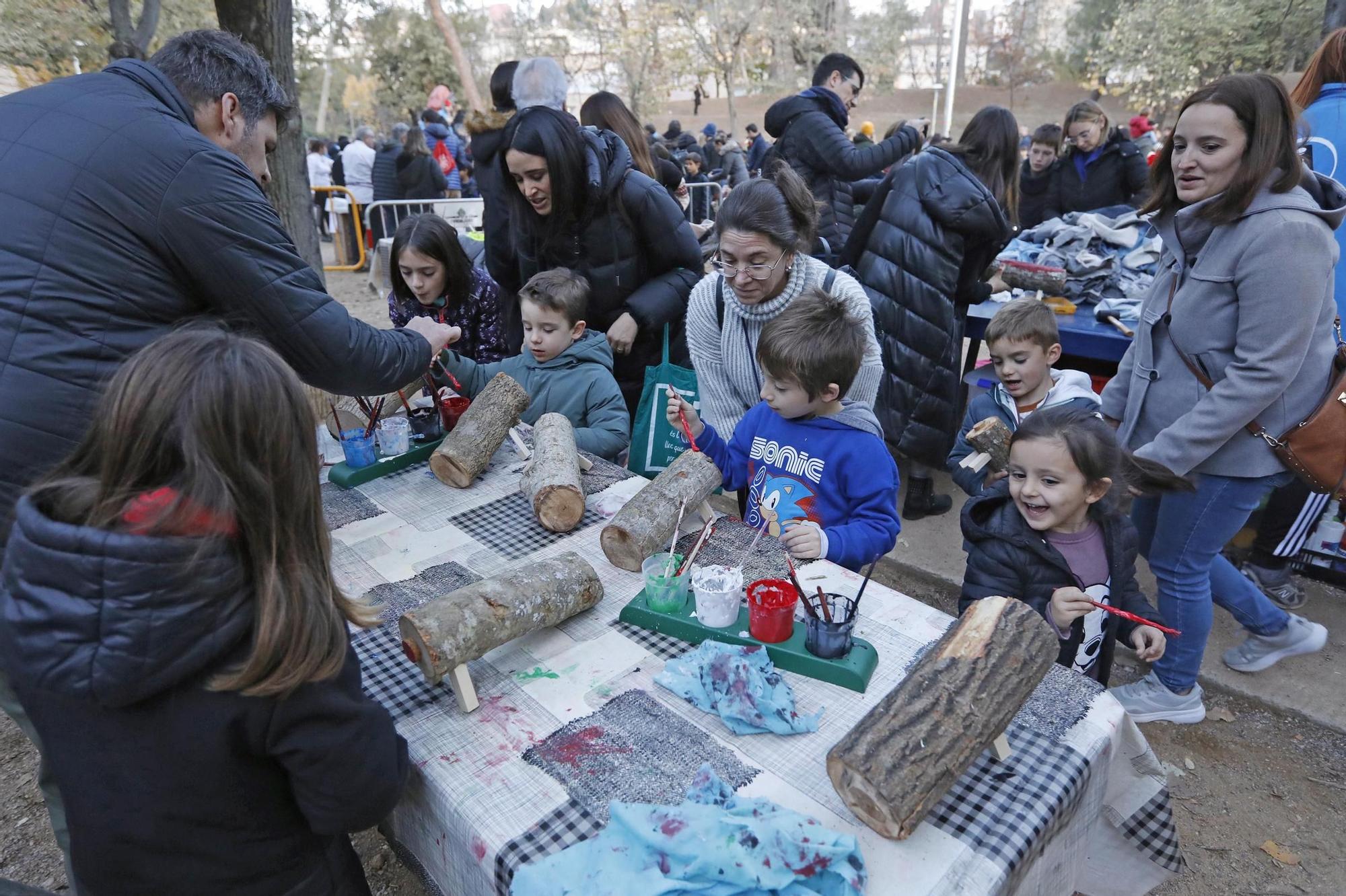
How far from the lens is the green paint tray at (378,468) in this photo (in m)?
2.54

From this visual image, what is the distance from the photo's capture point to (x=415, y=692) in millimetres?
1597

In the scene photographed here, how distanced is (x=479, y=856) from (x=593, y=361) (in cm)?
208

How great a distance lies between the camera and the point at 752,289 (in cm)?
262

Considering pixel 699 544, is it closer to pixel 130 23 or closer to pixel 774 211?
pixel 774 211

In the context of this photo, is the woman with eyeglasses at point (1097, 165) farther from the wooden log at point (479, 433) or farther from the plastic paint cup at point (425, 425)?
the plastic paint cup at point (425, 425)

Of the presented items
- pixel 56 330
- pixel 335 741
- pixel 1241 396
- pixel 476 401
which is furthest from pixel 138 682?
pixel 1241 396

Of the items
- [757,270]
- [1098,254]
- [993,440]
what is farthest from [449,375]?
[1098,254]

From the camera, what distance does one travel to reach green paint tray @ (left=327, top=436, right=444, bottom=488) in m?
2.54

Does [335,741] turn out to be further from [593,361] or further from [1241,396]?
[1241,396]

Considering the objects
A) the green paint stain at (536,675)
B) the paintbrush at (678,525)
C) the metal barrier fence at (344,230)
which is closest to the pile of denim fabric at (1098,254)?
the paintbrush at (678,525)

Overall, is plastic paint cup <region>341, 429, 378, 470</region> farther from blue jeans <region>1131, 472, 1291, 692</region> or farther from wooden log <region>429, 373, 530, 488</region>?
blue jeans <region>1131, 472, 1291, 692</region>

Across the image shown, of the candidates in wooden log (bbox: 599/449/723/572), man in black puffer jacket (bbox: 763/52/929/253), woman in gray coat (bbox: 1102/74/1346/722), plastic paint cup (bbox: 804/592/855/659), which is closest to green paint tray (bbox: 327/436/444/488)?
wooden log (bbox: 599/449/723/572)

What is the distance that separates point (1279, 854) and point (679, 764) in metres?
2.20

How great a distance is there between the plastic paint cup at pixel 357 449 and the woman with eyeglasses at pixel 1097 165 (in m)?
5.39
